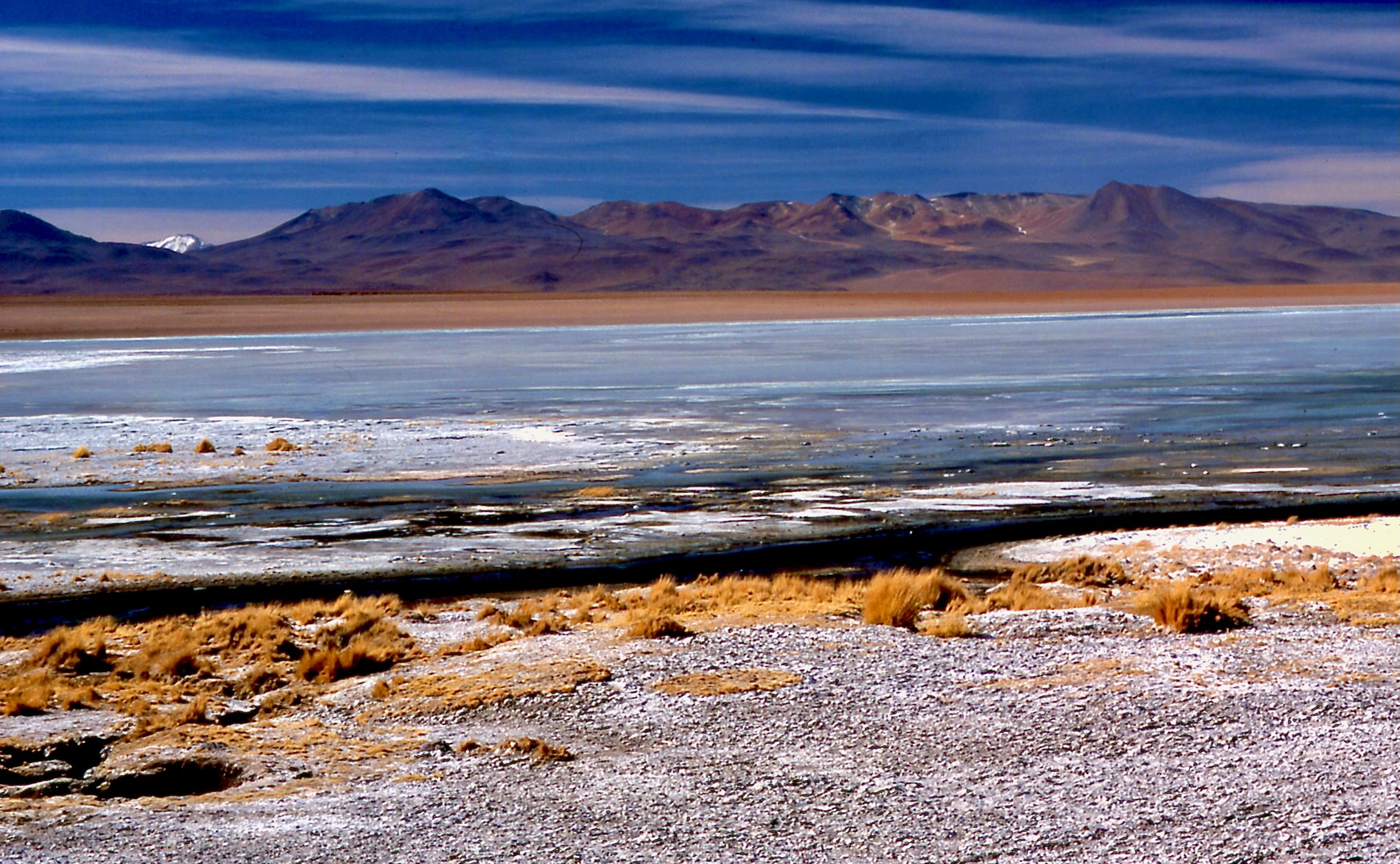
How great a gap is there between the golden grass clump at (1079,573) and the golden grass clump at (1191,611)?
4.59ft

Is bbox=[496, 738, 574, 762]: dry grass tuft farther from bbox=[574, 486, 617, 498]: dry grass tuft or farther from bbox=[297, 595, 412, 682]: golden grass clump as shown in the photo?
bbox=[574, 486, 617, 498]: dry grass tuft

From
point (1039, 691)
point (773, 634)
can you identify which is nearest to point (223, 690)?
point (773, 634)

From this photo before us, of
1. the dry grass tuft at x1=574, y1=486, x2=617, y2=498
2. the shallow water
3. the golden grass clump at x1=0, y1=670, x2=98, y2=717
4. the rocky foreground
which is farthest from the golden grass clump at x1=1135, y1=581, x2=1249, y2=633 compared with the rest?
the dry grass tuft at x1=574, y1=486, x2=617, y2=498

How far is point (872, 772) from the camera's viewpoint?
6.64 meters

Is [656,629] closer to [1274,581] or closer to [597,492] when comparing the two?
[1274,581]

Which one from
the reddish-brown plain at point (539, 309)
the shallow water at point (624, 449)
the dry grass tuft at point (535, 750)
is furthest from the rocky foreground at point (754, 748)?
the reddish-brown plain at point (539, 309)

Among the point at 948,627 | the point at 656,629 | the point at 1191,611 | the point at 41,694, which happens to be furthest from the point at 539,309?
the point at 41,694

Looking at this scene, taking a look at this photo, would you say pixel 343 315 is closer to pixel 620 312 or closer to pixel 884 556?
pixel 620 312

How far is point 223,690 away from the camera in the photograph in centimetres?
861

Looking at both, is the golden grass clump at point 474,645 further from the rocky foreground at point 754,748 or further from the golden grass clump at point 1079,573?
the golden grass clump at point 1079,573

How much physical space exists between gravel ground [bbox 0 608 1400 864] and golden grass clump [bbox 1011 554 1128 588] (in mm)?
2408

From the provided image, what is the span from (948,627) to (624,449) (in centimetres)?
1069

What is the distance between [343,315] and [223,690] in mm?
76981

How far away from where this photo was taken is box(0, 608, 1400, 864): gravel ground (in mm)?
5773
